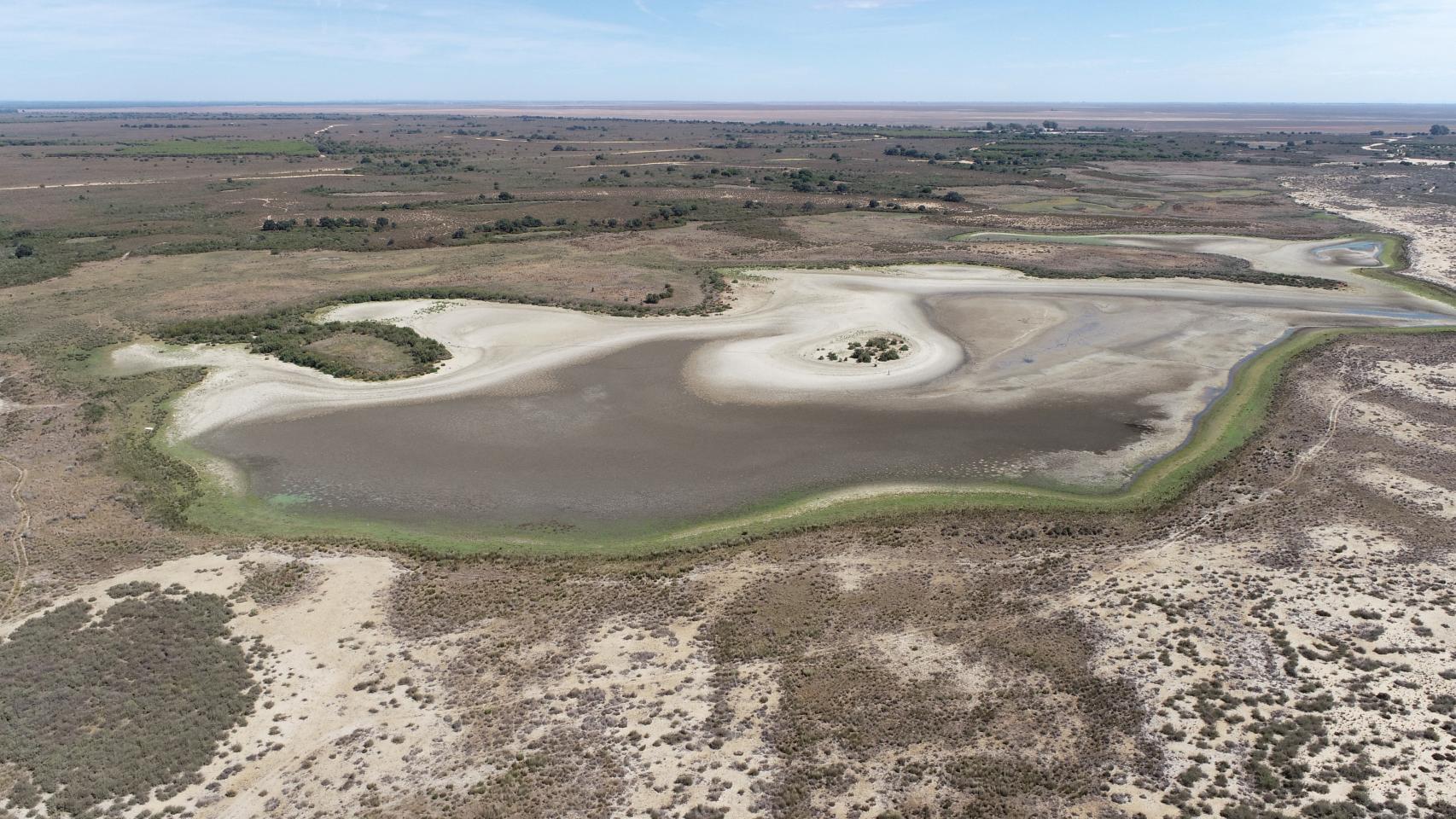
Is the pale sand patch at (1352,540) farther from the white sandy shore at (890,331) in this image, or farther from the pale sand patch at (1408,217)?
the pale sand patch at (1408,217)

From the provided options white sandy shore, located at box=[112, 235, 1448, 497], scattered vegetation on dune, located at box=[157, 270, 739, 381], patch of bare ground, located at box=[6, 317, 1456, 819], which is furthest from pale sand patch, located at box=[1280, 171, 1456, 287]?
scattered vegetation on dune, located at box=[157, 270, 739, 381]

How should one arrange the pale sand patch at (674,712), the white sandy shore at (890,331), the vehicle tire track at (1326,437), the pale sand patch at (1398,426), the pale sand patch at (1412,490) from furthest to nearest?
the white sandy shore at (890,331), the pale sand patch at (1398,426), the vehicle tire track at (1326,437), the pale sand patch at (1412,490), the pale sand patch at (674,712)

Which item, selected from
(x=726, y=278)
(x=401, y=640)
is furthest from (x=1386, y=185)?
(x=401, y=640)

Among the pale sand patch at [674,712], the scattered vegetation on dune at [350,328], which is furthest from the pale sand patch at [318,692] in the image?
the scattered vegetation on dune at [350,328]

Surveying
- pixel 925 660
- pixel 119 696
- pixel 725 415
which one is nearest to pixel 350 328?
pixel 725 415

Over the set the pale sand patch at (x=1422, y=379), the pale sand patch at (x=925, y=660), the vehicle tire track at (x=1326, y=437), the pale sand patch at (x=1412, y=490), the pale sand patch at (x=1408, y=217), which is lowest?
the pale sand patch at (x=925, y=660)

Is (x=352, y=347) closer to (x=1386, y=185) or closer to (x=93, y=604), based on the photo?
(x=93, y=604)
